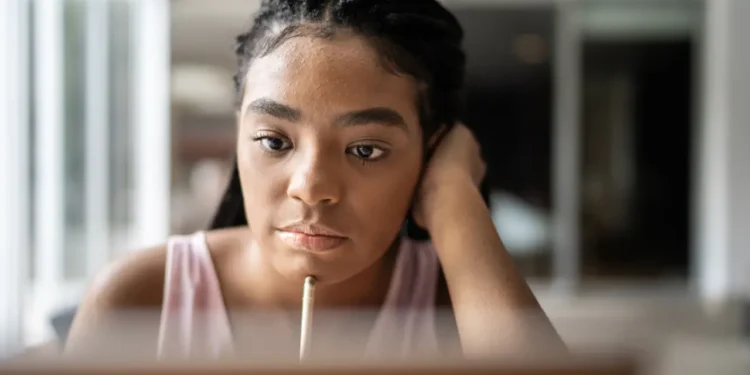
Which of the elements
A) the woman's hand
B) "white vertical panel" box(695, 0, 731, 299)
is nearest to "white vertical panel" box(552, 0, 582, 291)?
"white vertical panel" box(695, 0, 731, 299)

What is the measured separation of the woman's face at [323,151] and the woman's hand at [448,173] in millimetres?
20

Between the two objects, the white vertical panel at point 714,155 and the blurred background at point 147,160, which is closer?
the blurred background at point 147,160

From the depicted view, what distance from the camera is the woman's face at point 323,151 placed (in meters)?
0.39

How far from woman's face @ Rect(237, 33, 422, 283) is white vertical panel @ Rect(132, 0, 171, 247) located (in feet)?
0.38

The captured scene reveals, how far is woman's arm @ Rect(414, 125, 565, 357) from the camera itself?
1.28ft

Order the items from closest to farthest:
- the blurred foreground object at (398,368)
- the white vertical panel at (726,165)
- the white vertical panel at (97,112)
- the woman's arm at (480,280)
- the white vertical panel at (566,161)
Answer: the blurred foreground object at (398,368) < the woman's arm at (480,280) < the white vertical panel at (97,112) < the white vertical panel at (726,165) < the white vertical panel at (566,161)

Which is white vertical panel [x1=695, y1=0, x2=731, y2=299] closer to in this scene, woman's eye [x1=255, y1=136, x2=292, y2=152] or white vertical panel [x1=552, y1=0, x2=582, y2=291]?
white vertical panel [x1=552, y1=0, x2=582, y2=291]

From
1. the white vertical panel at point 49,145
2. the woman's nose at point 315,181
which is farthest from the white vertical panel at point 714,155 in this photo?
the white vertical panel at point 49,145

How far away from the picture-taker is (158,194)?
1.68ft

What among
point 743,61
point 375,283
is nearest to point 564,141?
point 743,61

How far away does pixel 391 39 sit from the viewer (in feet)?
1.36

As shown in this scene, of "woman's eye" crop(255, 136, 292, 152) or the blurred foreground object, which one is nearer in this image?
the blurred foreground object

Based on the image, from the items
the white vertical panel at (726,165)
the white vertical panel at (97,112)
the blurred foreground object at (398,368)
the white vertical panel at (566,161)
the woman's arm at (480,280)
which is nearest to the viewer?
the blurred foreground object at (398,368)

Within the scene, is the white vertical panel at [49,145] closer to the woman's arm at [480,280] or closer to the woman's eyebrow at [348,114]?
the woman's eyebrow at [348,114]
